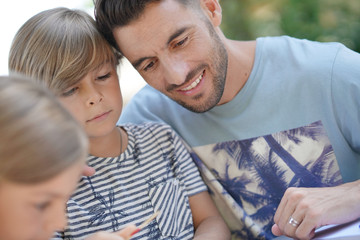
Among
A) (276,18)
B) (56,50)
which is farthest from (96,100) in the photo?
(276,18)

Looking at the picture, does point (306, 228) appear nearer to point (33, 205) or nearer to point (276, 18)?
point (33, 205)

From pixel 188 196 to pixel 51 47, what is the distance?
0.64 meters

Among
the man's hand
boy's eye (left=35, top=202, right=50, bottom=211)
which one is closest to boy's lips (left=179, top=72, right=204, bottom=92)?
the man's hand

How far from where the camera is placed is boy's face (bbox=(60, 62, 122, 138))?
146cm

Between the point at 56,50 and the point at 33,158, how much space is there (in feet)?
2.19

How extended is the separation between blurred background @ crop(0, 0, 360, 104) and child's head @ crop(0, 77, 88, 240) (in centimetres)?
243

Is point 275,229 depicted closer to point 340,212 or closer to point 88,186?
point 340,212

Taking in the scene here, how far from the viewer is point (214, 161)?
173 centimetres

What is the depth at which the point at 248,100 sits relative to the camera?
1.71 m

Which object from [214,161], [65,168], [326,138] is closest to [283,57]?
[326,138]

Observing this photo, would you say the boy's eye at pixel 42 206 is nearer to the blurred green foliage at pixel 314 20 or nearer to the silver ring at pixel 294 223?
the silver ring at pixel 294 223

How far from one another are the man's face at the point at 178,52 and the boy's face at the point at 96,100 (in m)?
0.13

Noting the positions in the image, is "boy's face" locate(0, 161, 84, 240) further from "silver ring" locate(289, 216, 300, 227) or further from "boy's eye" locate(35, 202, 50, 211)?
"silver ring" locate(289, 216, 300, 227)

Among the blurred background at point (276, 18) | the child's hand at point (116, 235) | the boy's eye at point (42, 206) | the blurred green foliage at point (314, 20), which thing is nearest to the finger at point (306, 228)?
the child's hand at point (116, 235)
